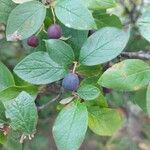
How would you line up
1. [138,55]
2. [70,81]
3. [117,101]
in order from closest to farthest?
[70,81], [138,55], [117,101]

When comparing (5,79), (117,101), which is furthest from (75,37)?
(117,101)

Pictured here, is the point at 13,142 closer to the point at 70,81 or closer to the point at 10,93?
the point at 10,93

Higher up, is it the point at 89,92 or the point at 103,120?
the point at 89,92

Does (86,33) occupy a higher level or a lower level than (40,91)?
higher

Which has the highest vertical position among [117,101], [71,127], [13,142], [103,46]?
[103,46]

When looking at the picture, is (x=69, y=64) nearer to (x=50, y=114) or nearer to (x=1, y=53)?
(x=1, y=53)

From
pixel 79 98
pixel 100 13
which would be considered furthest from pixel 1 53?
pixel 79 98
